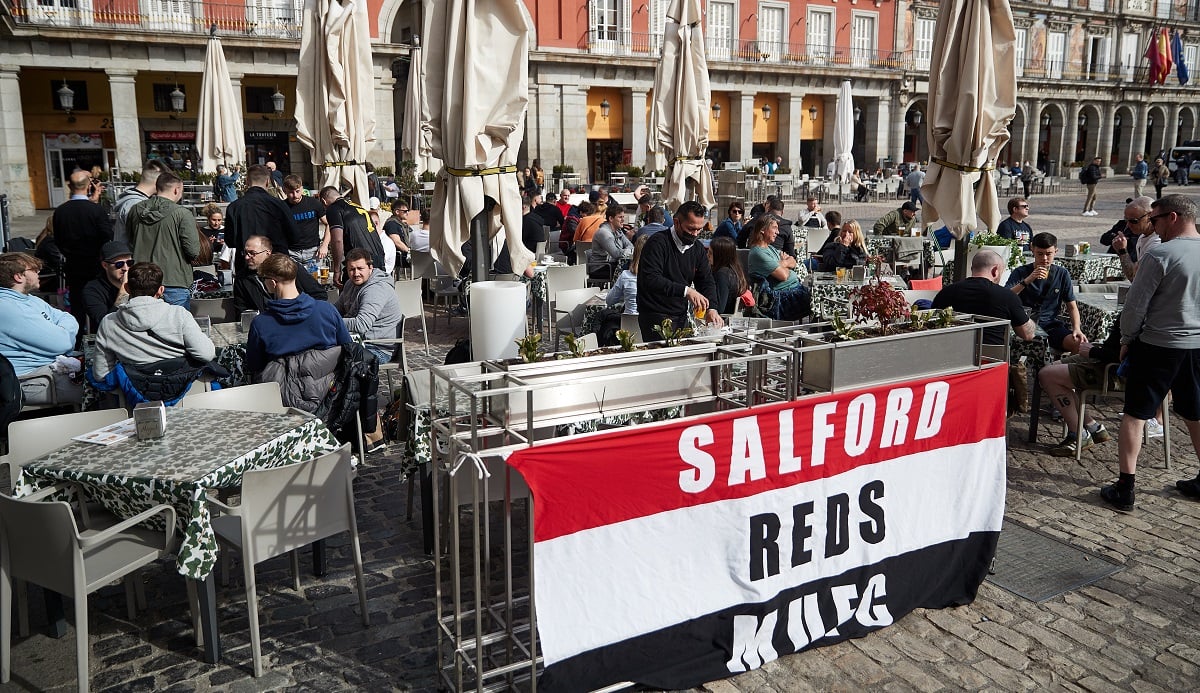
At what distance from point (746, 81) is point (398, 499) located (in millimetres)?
30926

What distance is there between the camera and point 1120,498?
5.19m

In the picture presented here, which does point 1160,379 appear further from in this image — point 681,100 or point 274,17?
point 274,17

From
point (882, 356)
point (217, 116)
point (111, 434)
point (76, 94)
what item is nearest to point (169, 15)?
point (76, 94)

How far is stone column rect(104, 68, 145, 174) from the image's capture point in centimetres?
2372

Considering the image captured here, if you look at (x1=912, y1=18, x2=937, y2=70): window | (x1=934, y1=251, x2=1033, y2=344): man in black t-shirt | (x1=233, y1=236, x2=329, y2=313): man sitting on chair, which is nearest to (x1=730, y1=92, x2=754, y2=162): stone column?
(x1=912, y1=18, x2=937, y2=70): window

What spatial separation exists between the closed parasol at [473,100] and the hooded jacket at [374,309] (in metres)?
1.06

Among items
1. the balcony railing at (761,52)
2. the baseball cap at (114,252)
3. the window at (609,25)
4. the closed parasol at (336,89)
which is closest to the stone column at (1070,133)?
the balcony railing at (761,52)

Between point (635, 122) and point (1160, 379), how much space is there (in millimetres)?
27668

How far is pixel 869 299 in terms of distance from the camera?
3977mm

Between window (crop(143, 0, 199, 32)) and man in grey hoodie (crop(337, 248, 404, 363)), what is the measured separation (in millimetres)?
21813

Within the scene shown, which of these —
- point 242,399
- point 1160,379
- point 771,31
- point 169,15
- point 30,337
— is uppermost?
point 771,31

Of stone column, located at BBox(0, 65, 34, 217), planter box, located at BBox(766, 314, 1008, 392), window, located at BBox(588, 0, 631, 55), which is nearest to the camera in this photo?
planter box, located at BBox(766, 314, 1008, 392)

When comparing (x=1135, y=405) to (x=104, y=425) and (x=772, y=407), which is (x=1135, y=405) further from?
(x=104, y=425)

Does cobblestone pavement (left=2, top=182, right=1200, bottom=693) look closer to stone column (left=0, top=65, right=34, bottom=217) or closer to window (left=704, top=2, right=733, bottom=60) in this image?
stone column (left=0, top=65, right=34, bottom=217)
